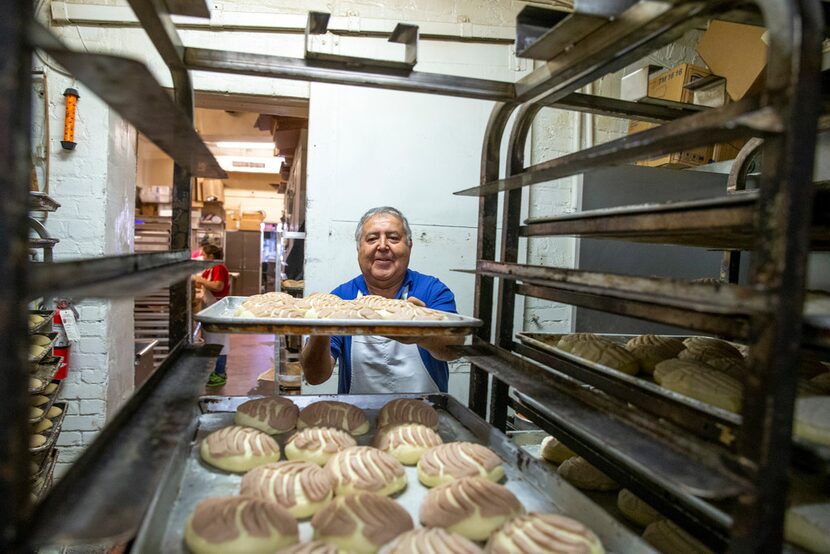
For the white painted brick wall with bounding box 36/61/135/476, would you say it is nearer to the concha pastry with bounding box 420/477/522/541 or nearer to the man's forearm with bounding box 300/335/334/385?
the man's forearm with bounding box 300/335/334/385

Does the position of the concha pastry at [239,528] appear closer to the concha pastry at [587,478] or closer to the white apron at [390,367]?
the concha pastry at [587,478]

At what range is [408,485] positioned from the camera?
4.32ft

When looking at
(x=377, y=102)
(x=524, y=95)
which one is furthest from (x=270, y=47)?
(x=524, y=95)

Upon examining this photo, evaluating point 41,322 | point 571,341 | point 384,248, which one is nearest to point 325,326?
point 571,341

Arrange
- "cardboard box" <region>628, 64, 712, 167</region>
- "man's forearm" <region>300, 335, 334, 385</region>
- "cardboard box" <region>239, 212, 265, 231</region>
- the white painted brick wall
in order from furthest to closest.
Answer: "cardboard box" <region>239, 212, 265, 231</region>, the white painted brick wall, "cardboard box" <region>628, 64, 712, 167</region>, "man's forearm" <region>300, 335, 334, 385</region>

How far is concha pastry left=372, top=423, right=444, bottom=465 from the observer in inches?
54.4

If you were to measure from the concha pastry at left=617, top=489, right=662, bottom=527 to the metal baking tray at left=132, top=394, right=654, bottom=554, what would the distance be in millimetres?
248

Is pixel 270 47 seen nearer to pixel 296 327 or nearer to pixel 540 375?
pixel 296 327

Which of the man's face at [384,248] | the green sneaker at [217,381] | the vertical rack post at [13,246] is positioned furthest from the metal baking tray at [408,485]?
the green sneaker at [217,381]

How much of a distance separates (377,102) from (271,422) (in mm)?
2412

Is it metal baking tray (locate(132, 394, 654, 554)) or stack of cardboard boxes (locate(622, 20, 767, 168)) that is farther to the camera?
stack of cardboard boxes (locate(622, 20, 767, 168))

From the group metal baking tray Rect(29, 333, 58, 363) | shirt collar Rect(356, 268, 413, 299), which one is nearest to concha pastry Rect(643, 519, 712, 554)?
shirt collar Rect(356, 268, 413, 299)

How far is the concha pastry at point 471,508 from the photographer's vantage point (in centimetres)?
104

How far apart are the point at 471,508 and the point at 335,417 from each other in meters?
0.61
